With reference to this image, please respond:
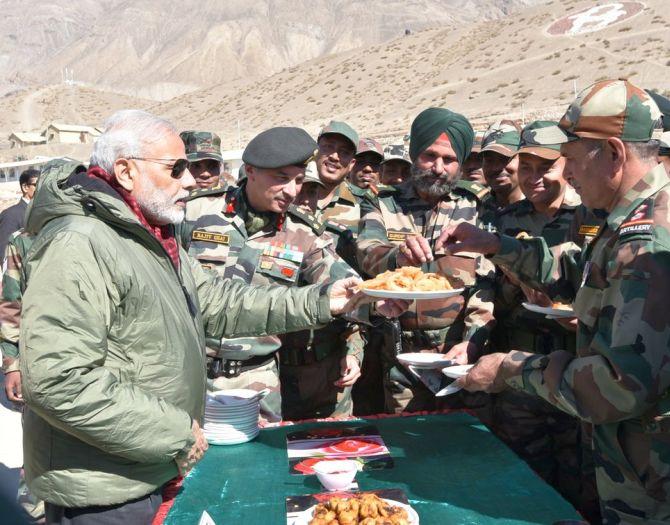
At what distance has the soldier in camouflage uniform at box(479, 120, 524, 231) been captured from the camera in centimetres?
525

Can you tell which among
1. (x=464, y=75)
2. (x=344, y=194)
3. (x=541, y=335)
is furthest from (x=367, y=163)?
(x=464, y=75)

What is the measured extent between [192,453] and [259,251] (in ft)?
5.76

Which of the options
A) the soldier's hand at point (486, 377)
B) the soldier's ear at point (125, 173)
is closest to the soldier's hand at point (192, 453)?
the soldier's ear at point (125, 173)

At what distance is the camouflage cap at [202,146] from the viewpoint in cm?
691

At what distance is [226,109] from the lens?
5950cm

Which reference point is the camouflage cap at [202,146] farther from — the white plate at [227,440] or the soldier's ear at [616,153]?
the soldier's ear at [616,153]

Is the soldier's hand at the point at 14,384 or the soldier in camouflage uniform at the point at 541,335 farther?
the soldier's hand at the point at 14,384

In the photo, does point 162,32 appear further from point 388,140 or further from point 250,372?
point 250,372

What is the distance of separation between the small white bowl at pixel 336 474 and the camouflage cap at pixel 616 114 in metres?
1.49

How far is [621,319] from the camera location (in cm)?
226

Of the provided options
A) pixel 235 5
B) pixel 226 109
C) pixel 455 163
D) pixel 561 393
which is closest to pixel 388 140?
pixel 455 163

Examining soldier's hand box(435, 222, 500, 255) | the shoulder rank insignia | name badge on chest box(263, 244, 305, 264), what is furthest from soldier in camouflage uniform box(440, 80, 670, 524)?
name badge on chest box(263, 244, 305, 264)

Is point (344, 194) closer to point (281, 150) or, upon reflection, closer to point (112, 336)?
point (281, 150)

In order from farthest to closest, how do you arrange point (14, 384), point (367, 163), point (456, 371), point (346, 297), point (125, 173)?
1. point (367, 163)
2. point (14, 384)
3. point (346, 297)
4. point (456, 371)
5. point (125, 173)
